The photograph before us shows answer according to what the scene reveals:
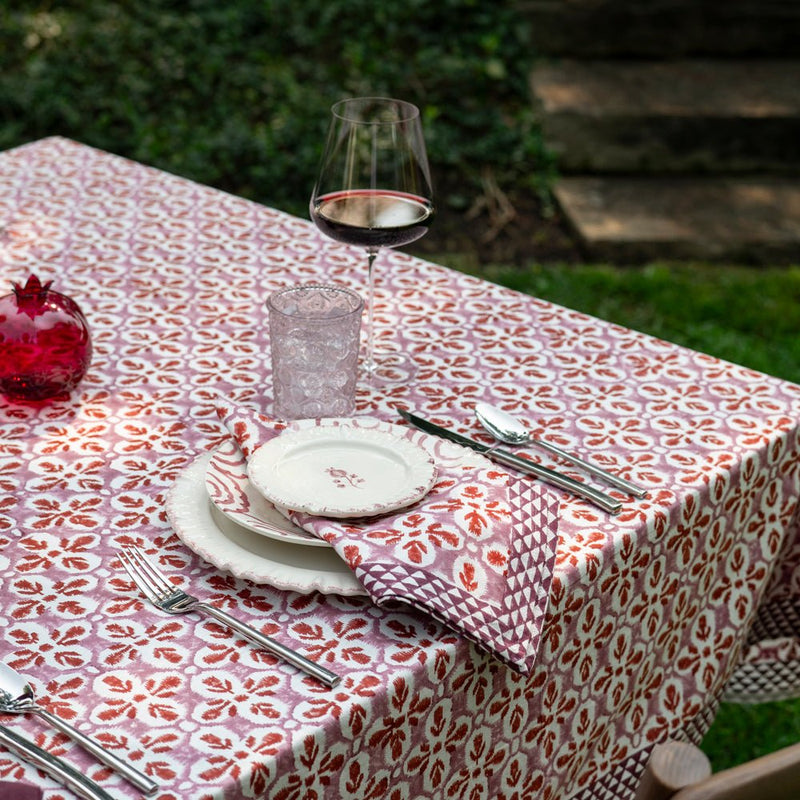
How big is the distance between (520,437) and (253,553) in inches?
14.6

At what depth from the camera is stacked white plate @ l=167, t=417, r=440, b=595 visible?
3.29ft

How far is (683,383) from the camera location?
1.41 metres

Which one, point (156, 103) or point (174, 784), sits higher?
point (174, 784)

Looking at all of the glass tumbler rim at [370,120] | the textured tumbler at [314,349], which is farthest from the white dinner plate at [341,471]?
the glass tumbler rim at [370,120]

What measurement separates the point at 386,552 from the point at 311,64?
4369mm

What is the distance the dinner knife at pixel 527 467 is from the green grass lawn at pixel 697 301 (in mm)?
2205

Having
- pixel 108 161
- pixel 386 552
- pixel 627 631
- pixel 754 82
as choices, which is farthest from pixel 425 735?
pixel 754 82

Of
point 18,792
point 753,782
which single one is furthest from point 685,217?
point 18,792

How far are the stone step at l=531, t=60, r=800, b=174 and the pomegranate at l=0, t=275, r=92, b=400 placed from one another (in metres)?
3.30

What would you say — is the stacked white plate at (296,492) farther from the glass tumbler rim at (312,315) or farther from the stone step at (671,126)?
the stone step at (671,126)

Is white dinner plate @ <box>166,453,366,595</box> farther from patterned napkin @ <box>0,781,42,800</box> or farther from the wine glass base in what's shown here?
the wine glass base

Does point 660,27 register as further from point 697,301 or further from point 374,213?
point 374,213

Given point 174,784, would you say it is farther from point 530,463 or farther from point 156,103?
point 156,103

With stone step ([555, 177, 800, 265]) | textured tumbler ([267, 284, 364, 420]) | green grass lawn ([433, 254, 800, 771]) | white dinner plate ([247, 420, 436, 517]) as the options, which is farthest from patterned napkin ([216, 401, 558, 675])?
stone step ([555, 177, 800, 265])
